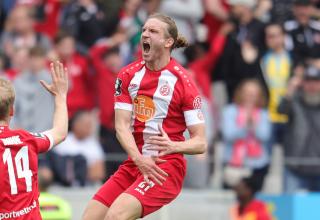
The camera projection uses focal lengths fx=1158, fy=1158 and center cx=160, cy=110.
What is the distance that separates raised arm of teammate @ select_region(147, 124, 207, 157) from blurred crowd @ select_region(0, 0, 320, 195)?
15.6 ft

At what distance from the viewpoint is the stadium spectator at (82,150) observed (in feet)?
49.4

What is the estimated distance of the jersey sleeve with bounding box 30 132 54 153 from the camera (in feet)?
29.2

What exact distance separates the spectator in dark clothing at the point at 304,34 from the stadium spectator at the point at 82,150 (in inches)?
130

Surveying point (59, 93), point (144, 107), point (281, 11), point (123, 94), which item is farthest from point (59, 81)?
point (281, 11)

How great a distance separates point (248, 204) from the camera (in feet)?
48.5

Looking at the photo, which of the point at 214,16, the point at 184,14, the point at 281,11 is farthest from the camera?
the point at 281,11

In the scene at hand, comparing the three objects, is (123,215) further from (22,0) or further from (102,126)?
(22,0)

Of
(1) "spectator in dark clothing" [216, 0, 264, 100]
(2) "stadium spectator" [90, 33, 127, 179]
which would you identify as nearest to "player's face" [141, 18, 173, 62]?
(2) "stadium spectator" [90, 33, 127, 179]

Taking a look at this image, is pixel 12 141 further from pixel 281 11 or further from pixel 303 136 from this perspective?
pixel 281 11

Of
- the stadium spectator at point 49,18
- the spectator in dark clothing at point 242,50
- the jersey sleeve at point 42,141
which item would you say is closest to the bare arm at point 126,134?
the jersey sleeve at point 42,141

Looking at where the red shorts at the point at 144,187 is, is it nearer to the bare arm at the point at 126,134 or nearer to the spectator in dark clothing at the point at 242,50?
the bare arm at the point at 126,134

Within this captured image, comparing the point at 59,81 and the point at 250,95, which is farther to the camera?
the point at 250,95

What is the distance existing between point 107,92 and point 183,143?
6229 mm

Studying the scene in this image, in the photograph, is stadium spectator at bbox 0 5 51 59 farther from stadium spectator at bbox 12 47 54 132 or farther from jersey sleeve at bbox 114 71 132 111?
jersey sleeve at bbox 114 71 132 111
